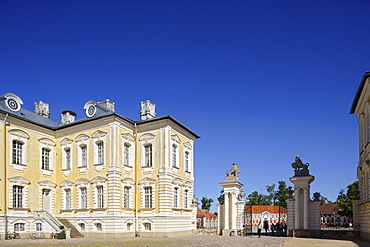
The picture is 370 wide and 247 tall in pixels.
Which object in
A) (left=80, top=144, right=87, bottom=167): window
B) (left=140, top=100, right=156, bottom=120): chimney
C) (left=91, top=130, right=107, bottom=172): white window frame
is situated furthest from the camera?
(left=140, top=100, right=156, bottom=120): chimney

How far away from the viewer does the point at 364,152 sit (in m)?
23.6

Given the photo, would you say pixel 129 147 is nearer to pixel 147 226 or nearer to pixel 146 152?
pixel 146 152

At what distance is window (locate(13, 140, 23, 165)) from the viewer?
27.9 metres

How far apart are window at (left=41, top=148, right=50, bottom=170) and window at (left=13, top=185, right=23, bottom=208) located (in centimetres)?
274

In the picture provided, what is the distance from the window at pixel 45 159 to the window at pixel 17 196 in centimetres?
274

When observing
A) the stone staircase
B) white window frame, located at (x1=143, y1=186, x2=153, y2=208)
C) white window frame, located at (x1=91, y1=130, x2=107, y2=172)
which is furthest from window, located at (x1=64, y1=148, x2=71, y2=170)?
white window frame, located at (x1=143, y1=186, x2=153, y2=208)

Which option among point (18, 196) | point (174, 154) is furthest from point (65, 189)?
point (174, 154)

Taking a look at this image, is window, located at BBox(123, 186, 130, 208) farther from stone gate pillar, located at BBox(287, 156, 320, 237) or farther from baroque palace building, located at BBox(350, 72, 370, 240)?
baroque palace building, located at BBox(350, 72, 370, 240)

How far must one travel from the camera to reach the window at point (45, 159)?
99.1 feet

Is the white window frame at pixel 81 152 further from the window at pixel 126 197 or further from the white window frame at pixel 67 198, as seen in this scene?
the window at pixel 126 197

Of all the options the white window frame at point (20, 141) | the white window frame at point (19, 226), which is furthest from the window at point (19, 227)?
the white window frame at point (20, 141)

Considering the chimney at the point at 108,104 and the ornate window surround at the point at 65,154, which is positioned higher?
the chimney at the point at 108,104

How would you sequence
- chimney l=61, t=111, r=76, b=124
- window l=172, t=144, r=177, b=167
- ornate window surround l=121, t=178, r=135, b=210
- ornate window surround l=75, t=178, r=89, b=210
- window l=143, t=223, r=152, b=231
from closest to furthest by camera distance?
window l=143, t=223, r=152, b=231
ornate window surround l=121, t=178, r=135, b=210
ornate window surround l=75, t=178, r=89, b=210
window l=172, t=144, r=177, b=167
chimney l=61, t=111, r=76, b=124

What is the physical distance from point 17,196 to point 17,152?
3250 millimetres
